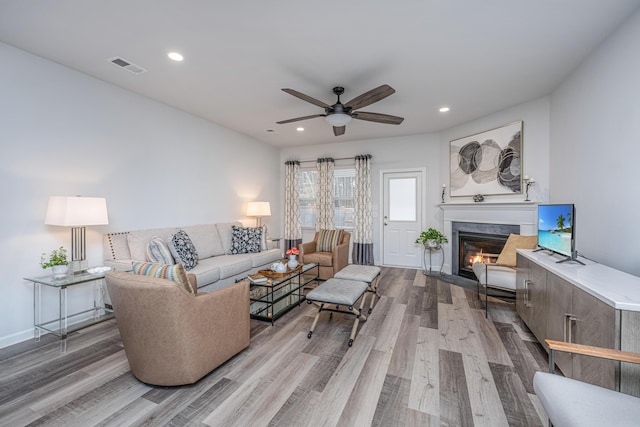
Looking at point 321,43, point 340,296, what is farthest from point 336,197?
point 321,43

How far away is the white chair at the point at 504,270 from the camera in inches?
121

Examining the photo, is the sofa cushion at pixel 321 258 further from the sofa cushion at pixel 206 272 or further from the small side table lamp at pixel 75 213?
the small side table lamp at pixel 75 213

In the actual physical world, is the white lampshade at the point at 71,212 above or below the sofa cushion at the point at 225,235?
above

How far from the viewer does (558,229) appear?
94.0 inches

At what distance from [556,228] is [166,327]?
10.6 ft

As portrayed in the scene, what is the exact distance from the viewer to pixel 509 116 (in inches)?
157

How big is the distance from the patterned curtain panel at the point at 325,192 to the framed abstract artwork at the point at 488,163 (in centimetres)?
244

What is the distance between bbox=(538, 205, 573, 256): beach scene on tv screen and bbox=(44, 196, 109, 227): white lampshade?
4.30 m

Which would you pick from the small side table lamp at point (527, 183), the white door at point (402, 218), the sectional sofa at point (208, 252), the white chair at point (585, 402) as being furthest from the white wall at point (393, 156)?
the white chair at point (585, 402)

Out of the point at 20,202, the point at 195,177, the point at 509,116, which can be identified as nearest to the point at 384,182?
the point at 509,116

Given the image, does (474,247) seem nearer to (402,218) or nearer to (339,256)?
(402,218)

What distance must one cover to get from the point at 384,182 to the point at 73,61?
5.01 metres

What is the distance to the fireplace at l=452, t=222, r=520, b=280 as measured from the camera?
4209 millimetres

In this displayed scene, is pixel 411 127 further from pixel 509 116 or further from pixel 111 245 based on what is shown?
pixel 111 245
